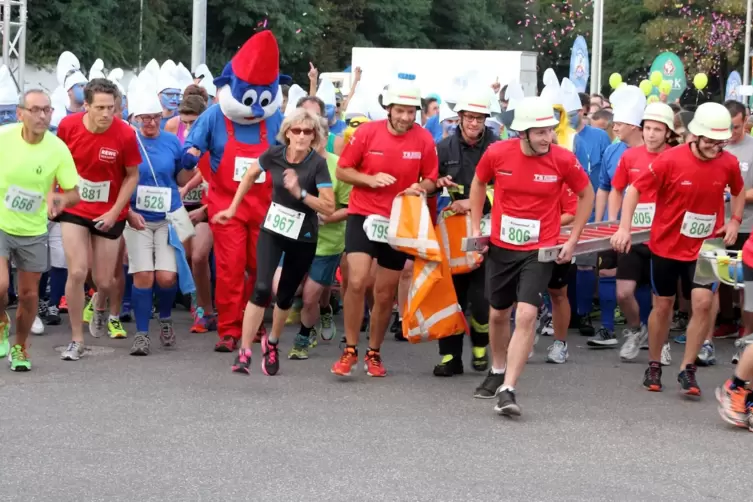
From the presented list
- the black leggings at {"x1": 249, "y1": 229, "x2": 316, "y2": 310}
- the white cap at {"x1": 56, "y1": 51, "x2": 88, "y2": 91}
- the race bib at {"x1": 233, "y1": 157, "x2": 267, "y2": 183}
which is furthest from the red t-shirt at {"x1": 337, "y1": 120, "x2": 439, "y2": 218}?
the white cap at {"x1": 56, "y1": 51, "x2": 88, "y2": 91}

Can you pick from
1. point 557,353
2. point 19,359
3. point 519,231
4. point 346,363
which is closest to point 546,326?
point 557,353

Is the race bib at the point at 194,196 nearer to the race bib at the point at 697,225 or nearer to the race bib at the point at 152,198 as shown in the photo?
the race bib at the point at 152,198

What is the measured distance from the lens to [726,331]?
493 inches

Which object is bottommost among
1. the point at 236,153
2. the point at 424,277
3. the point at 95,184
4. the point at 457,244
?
the point at 424,277

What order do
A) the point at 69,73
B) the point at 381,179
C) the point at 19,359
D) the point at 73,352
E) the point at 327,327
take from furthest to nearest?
1. the point at 69,73
2. the point at 327,327
3. the point at 73,352
4. the point at 19,359
5. the point at 381,179

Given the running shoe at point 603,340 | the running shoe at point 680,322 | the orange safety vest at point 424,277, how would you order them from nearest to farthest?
the orange safety vest at point 424,277 < the running shoe at point 603,340 < the running shoe at point 680,322

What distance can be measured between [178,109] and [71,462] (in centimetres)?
692

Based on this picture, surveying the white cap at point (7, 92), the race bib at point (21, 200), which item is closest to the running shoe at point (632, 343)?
the race bib at point (21, 200)

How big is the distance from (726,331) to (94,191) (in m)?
5.32

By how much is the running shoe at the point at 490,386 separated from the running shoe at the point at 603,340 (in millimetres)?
2577

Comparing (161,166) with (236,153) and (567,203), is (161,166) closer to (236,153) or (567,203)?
(236,153)

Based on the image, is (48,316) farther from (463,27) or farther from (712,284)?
(463,27)

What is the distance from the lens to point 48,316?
12.2 m

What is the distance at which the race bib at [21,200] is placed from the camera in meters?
9.54
